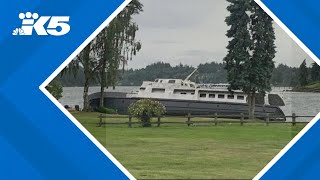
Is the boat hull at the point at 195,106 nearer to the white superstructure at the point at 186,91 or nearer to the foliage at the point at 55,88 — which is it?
the white superstructure at the point at 186,91

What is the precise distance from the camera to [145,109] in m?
8.96

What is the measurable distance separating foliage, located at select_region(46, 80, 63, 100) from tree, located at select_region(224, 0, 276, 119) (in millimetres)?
2056

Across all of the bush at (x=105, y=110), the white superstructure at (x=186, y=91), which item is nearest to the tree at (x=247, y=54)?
the white superstructure at (x=186, y=91)

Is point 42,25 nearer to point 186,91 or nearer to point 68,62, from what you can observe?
point 68,62

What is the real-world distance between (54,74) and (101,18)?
88cm

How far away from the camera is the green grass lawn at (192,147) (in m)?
8.62

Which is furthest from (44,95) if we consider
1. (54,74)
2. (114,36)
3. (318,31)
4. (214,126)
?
(318,31)

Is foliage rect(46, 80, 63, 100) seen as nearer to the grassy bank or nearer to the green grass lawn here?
the green grass lawn

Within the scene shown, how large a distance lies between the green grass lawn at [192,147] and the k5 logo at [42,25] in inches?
40.6

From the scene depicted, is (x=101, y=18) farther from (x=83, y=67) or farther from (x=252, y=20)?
(x=252, y=20)

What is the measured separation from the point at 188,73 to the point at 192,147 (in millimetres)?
910

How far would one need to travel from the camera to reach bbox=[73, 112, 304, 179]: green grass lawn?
8625mm

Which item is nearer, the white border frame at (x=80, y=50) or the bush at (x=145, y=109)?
the white border frame at (x=80, y=50)

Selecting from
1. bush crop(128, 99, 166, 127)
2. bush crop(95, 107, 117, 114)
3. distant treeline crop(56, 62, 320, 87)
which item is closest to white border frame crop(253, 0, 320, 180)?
distant treeline crop(56, 62, 320, 87)
